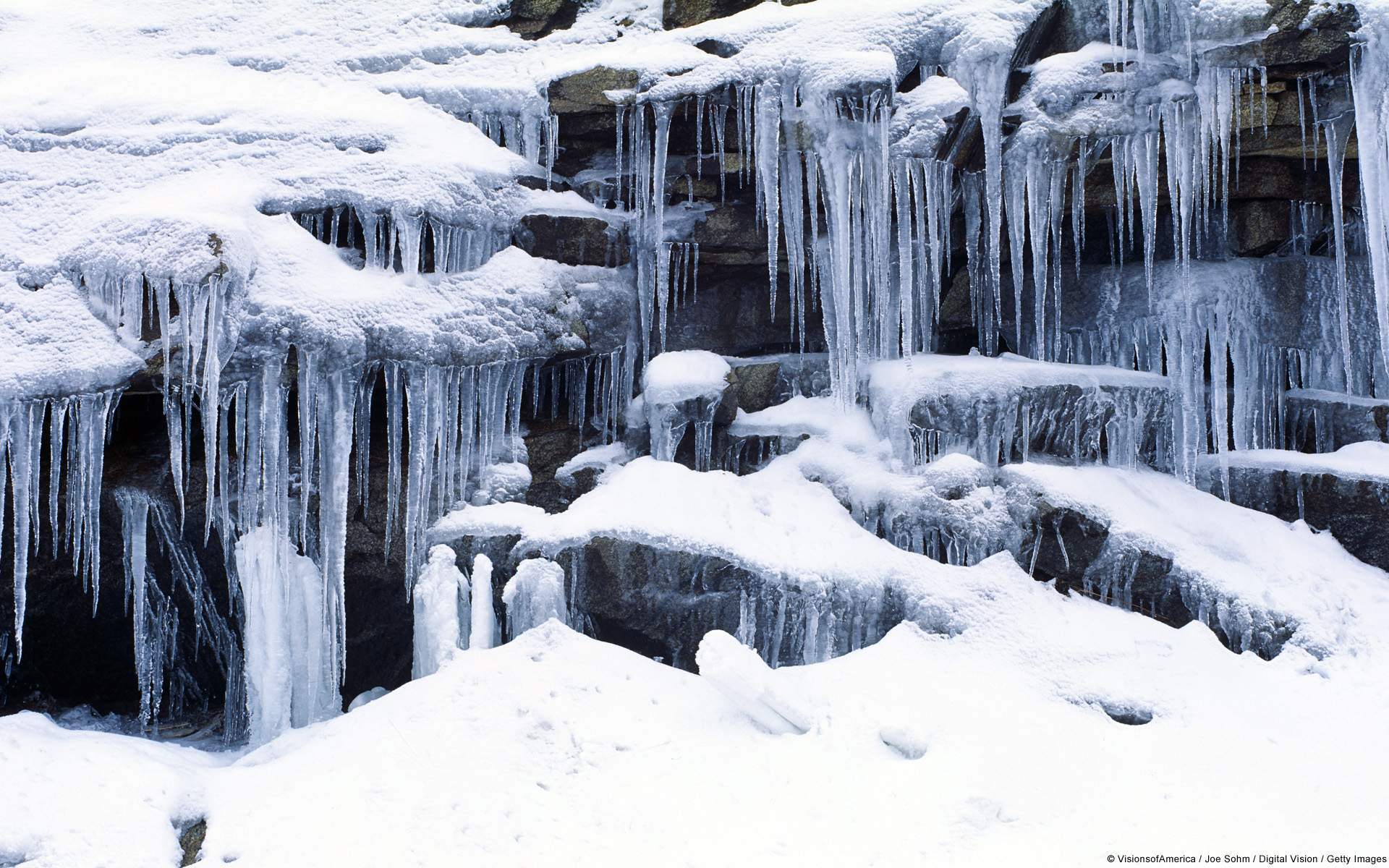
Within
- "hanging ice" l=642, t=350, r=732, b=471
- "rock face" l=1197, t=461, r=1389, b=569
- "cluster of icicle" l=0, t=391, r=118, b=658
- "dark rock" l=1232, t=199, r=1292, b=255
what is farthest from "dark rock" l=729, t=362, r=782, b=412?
"cluster of icicle" l=0, t=391, r=118, b=658

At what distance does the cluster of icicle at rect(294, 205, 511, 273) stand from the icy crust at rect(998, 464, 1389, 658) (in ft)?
16.8

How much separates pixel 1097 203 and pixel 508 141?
5918mm

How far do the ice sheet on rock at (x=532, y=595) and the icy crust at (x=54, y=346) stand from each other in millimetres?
3275

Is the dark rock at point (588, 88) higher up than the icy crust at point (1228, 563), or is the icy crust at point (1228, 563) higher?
the dark rock at point (588, 88)

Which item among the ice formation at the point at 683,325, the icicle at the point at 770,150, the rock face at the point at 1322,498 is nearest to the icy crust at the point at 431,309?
the ice formation at the point at 683,325

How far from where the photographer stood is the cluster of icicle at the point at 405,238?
7.75 metres

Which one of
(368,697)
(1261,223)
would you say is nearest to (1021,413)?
(1261,223)

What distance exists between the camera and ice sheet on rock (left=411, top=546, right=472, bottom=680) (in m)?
6.48

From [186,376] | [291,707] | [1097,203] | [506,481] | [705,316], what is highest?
[1097,203]

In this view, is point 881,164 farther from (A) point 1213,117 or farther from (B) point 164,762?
(B) point 164,762

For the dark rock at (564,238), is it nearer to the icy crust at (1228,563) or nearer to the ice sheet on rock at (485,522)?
the ice sheet on rock at (485,522)

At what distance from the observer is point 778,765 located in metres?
4.95

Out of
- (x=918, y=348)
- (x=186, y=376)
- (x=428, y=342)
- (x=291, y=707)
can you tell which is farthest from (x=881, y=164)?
(x=291, y=707)

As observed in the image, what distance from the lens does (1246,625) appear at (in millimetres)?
6508
